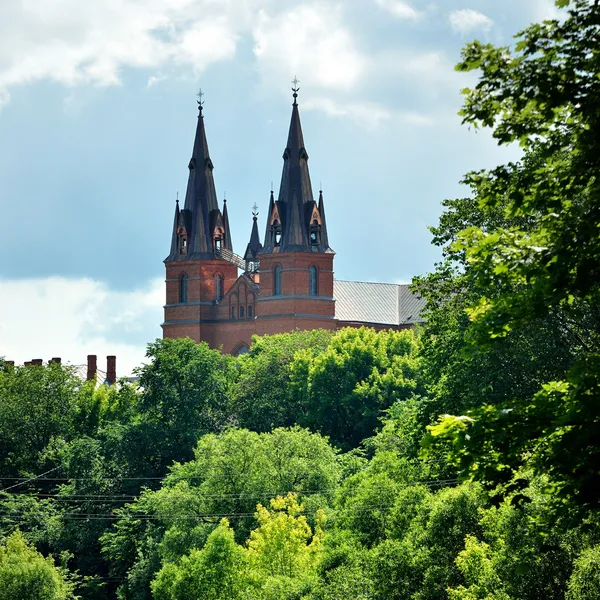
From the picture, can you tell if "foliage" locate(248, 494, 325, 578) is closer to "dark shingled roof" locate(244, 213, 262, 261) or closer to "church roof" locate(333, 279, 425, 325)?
"church roof" locate(333, 279, 425, 325)

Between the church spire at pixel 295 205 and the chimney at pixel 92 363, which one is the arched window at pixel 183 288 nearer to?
the church spire at pixel 295 205

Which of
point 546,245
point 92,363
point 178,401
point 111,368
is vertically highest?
point 92,363

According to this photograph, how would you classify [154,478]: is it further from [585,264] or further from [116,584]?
[585,264]

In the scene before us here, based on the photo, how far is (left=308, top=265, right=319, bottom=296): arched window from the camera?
367ft

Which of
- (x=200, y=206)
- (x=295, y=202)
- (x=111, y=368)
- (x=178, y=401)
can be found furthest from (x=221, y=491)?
(x=111, y=368)

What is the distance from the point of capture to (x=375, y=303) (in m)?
125

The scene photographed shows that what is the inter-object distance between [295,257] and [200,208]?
951cm

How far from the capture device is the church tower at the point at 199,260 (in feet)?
374

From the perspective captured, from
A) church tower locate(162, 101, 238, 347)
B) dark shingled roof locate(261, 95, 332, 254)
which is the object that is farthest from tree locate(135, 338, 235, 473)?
church tower locate(162, 101, 238, 347)

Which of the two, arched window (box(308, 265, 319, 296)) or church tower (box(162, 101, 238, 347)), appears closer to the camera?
arched window (box(308, 265, 319, 296))

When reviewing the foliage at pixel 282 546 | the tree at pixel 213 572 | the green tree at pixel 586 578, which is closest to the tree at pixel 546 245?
the green tree at pixel 586 578

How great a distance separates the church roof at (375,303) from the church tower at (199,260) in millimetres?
10511

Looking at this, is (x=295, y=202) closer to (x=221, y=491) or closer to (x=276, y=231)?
(x=276, y=231)

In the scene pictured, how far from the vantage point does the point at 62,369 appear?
85.2 m
